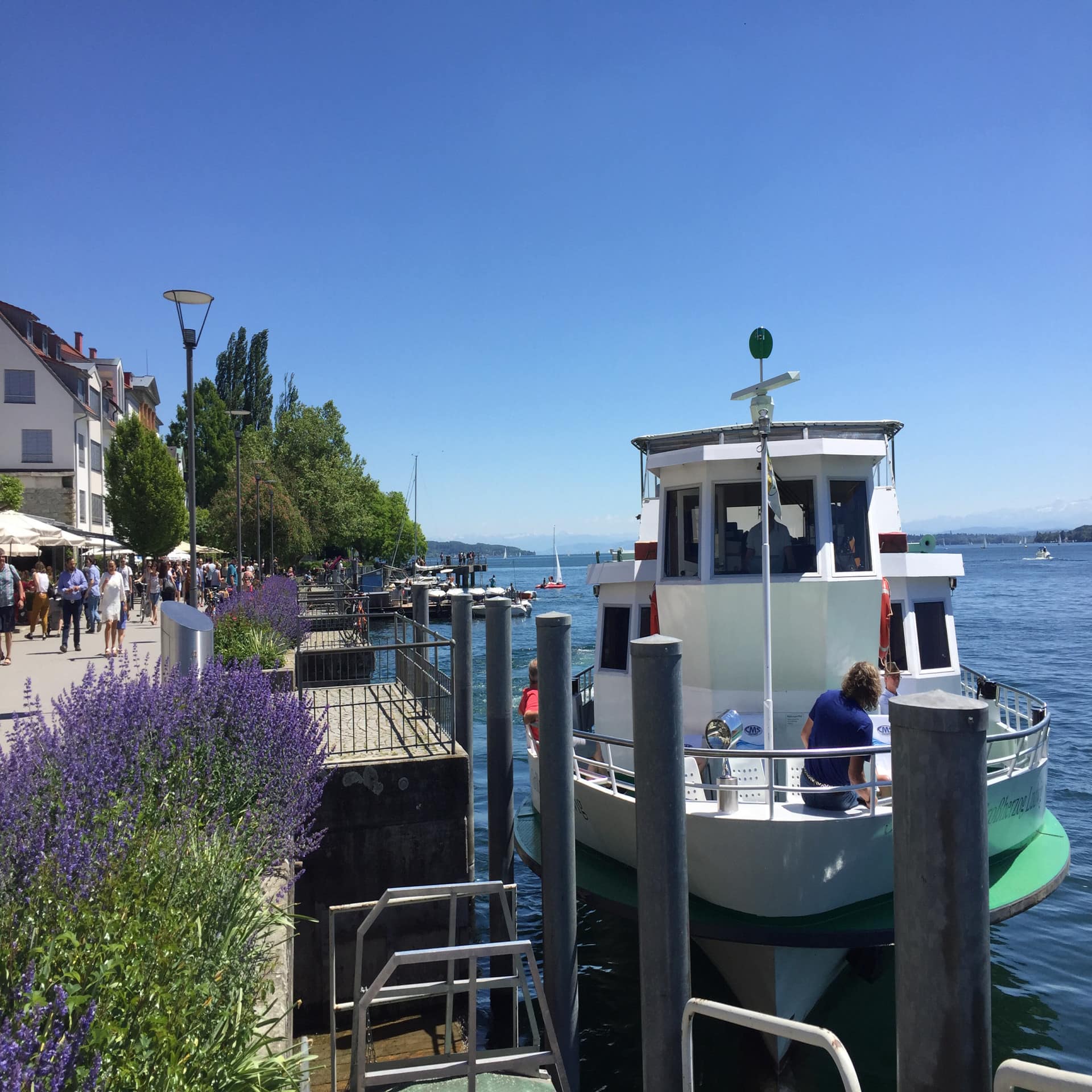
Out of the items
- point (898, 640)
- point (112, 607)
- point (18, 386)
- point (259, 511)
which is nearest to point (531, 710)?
point (898, 640)

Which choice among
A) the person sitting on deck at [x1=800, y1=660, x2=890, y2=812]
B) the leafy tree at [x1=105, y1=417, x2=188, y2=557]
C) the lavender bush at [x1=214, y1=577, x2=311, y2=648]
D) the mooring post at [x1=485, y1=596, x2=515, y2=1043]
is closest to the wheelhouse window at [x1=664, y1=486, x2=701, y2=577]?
the mooring post at [x1=485, y1=596, x2=515, y2=1043]

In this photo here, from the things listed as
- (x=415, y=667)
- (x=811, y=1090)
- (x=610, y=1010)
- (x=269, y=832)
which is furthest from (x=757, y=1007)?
(x=415, y=667)

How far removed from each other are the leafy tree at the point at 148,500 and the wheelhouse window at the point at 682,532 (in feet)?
109

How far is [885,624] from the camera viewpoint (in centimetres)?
981

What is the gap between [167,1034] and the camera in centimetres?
271

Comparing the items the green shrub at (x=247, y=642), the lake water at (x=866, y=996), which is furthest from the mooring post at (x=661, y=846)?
the green shrub at (x=247, y=642)

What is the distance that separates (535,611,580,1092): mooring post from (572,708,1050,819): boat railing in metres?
0.43

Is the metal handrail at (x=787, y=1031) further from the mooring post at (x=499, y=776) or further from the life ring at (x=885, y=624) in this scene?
the life ring at (x=885, y=624)

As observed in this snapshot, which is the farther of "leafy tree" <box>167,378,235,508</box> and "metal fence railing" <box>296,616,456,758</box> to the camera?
"leafy tree" <box>167,378,235,508</box>

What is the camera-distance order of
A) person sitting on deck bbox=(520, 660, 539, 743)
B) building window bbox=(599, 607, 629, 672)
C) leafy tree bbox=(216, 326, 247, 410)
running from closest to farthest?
person sitting on deck bbox=(520, 660, 539, 743) → building window bbox=(599, 607, 629, 672) → leafy tree bbox=(216, 326, 247, 410)

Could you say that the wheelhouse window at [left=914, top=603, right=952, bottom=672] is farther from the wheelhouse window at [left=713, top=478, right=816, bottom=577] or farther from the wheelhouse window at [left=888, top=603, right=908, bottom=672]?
the wheelhouse window at [left=713, top=478, right=816, bottom=577]

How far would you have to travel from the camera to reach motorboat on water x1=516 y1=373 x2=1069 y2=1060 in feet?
22.5

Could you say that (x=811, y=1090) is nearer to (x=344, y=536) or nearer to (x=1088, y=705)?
(x=1088, y=705)

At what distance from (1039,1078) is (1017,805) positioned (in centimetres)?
631
